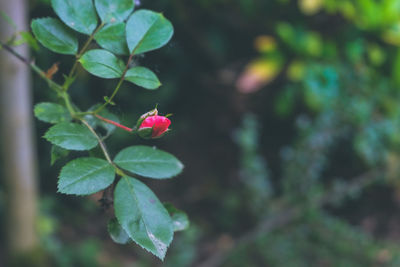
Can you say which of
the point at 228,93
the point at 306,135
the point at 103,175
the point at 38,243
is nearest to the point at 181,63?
the point at 228,93

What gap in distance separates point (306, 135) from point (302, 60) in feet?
1.28

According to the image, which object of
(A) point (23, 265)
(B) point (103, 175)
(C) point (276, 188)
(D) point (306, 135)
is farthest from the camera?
(C) point (276, 188)

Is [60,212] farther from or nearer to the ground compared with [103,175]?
nearer to the ground

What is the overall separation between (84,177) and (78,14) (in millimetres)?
199

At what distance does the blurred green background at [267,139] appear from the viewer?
204 cm

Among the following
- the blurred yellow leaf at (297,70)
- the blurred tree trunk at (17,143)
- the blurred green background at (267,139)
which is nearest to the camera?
the blurred tree trunk at (17,143)

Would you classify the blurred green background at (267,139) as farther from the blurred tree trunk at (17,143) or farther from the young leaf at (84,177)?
the young leaf at (84,177)

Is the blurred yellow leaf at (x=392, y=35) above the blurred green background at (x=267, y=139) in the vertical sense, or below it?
above

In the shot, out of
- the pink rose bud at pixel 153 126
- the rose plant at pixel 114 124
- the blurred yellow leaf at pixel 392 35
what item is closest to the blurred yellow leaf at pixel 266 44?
the blurred yellow leaf at pixel 392 35

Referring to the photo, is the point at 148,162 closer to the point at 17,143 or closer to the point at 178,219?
the point at 178,219

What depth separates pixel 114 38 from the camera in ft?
1.75

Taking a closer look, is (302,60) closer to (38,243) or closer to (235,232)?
(235,232)

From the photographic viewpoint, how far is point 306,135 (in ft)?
6.93

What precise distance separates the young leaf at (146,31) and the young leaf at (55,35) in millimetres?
75
